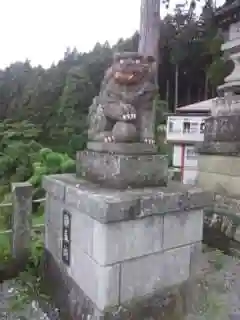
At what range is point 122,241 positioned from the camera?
239cm

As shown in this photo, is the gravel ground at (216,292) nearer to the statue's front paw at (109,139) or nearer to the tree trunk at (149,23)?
the statue's front paw at (109,139)

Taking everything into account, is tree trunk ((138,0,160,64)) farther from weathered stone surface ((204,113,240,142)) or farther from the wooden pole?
the wooden pole

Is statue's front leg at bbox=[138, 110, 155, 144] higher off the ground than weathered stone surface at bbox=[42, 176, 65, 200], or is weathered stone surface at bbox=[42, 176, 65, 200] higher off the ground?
statue's front leg at bbox=[138, 110, 155, 144]

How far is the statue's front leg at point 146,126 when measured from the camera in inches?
115

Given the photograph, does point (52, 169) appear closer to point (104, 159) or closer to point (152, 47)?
point (152, 47)

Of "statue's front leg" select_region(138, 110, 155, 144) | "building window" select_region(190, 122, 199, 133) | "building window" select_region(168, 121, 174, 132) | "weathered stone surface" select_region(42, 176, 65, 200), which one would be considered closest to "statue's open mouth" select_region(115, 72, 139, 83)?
"statue's front leg" select_region(138, 110, 155, 144)

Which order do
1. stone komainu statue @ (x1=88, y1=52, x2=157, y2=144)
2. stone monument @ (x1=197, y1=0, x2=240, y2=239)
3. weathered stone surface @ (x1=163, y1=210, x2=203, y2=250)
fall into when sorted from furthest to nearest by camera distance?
stone monument @ (x1=197, y1=0, x2=240, y2=239), stone komainu statue @ (x1=88, y1=52, x2=157, y2=144), weathered stone surface @ (x1=163, y1=210, x2=203, y2=250)

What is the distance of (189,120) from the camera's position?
11.6m

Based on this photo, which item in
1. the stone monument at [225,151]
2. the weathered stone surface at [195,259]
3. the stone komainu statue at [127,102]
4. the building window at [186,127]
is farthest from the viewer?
the building window at [186,127]

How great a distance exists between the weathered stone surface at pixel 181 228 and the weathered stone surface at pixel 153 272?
7 cm

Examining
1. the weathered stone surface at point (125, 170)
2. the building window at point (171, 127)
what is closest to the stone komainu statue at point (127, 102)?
the weathered stone surface at point (125, 170)

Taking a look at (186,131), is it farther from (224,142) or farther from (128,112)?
Answer: (128,112)

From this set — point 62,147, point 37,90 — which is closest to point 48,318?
point 62,147

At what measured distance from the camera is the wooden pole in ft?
11.4
